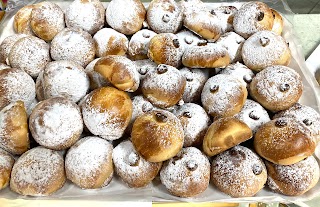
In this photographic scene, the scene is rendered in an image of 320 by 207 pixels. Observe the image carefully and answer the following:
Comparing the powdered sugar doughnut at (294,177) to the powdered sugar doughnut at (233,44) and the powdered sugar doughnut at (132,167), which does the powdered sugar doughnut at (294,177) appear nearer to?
the powdered sugar doughnut at (132,167)

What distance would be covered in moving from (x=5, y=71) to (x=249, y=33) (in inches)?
37.7

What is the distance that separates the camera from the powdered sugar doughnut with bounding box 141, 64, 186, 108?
4.06 ft

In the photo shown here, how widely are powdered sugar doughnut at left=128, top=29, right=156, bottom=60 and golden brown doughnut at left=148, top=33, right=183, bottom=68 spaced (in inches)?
2.5

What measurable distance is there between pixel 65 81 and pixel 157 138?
15.3 inches

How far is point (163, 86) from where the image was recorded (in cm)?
123

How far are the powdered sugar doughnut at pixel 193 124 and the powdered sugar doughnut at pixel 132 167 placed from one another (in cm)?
14

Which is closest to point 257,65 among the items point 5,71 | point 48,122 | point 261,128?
point 261,128

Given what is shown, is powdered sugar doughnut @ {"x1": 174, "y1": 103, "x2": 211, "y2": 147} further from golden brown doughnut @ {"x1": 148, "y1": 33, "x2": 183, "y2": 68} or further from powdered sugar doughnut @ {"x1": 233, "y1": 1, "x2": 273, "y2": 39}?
powdered sugar doughnut @ {"x1": 233, "y1": 1, "x2": 273, "y2": 39}

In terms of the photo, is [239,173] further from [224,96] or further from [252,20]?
[252,20]

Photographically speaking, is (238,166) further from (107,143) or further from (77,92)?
(77,92)

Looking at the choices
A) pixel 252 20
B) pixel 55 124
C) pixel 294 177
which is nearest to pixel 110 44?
pixel 55 124

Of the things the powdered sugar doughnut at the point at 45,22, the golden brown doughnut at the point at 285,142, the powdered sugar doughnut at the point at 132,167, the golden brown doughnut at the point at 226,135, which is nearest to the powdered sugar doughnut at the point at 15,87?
the powdered sugar doughnut at the point at 45,22

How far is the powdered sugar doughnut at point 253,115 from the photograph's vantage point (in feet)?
4.10

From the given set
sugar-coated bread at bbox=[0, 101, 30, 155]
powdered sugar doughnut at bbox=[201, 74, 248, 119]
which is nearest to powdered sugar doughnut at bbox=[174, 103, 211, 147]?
powdered sugar doughnut at bbox=[201, 74, 248, 119]
